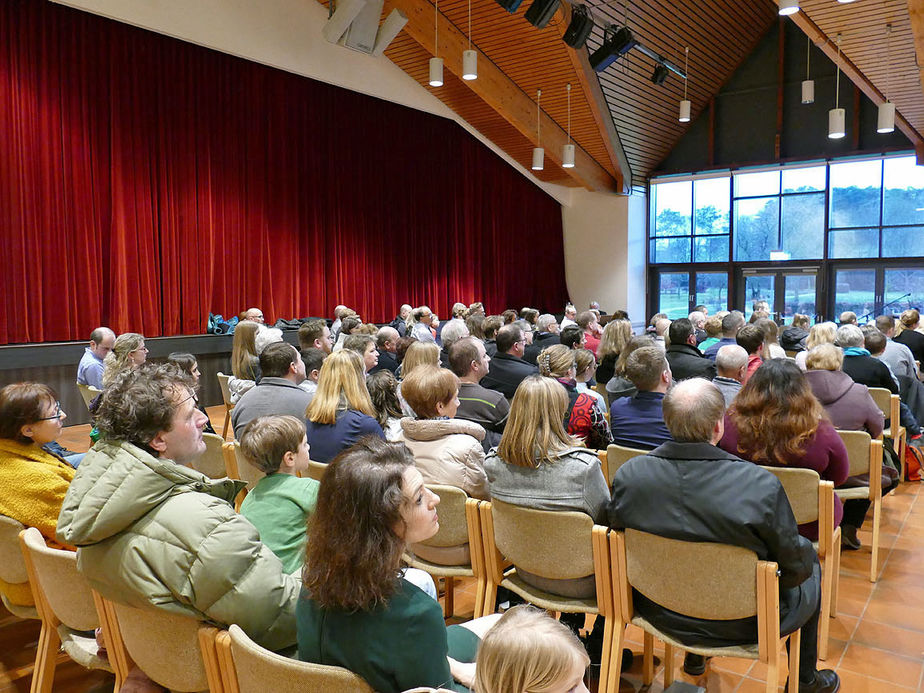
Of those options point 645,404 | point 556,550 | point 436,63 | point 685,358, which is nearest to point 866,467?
point 645,404

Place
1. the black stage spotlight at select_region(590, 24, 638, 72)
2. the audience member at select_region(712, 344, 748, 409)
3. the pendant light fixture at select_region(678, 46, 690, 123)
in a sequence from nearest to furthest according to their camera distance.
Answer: the audience member at select_region(712, 344, 748, 409), the black stage spotlight at select_region(590, 24, 638, 72), the pendant light fixture at select_region(678, 46, 690, 123)

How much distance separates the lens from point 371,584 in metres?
1.43

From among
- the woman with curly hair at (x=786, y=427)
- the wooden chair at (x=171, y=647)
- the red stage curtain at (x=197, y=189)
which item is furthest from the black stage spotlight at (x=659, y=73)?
the wooden chair at (x=171, y=647)

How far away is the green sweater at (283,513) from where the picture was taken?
2.15 metres

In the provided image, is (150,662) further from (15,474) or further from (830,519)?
(830,519)

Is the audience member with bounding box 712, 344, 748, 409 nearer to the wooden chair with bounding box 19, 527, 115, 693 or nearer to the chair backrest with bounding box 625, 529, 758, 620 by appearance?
the chair backrest with bounding box 625, 529, 758, 620

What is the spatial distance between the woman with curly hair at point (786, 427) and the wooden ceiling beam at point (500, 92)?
8.37m

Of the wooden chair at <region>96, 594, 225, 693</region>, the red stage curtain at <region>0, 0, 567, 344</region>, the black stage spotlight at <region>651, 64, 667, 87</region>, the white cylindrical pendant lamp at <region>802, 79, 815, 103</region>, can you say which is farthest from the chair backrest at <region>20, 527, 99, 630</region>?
the white cylindrical pendant lamp at <region>802, 79, 815, 103</region>

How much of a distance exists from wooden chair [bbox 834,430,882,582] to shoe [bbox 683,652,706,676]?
4.38 feet

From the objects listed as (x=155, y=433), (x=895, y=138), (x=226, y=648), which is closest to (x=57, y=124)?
(x=155, y=433)

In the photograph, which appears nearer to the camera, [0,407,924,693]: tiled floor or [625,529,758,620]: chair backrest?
[625,529,758,620]: chair backrest

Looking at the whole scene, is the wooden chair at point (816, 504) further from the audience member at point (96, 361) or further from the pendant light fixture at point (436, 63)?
the pendant light fixture at point (436, 63)

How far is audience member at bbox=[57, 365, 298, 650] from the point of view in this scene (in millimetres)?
1735

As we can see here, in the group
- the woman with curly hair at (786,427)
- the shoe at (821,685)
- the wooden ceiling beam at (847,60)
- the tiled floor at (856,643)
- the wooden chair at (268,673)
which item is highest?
the wooden ceiling beam at (847,60)
